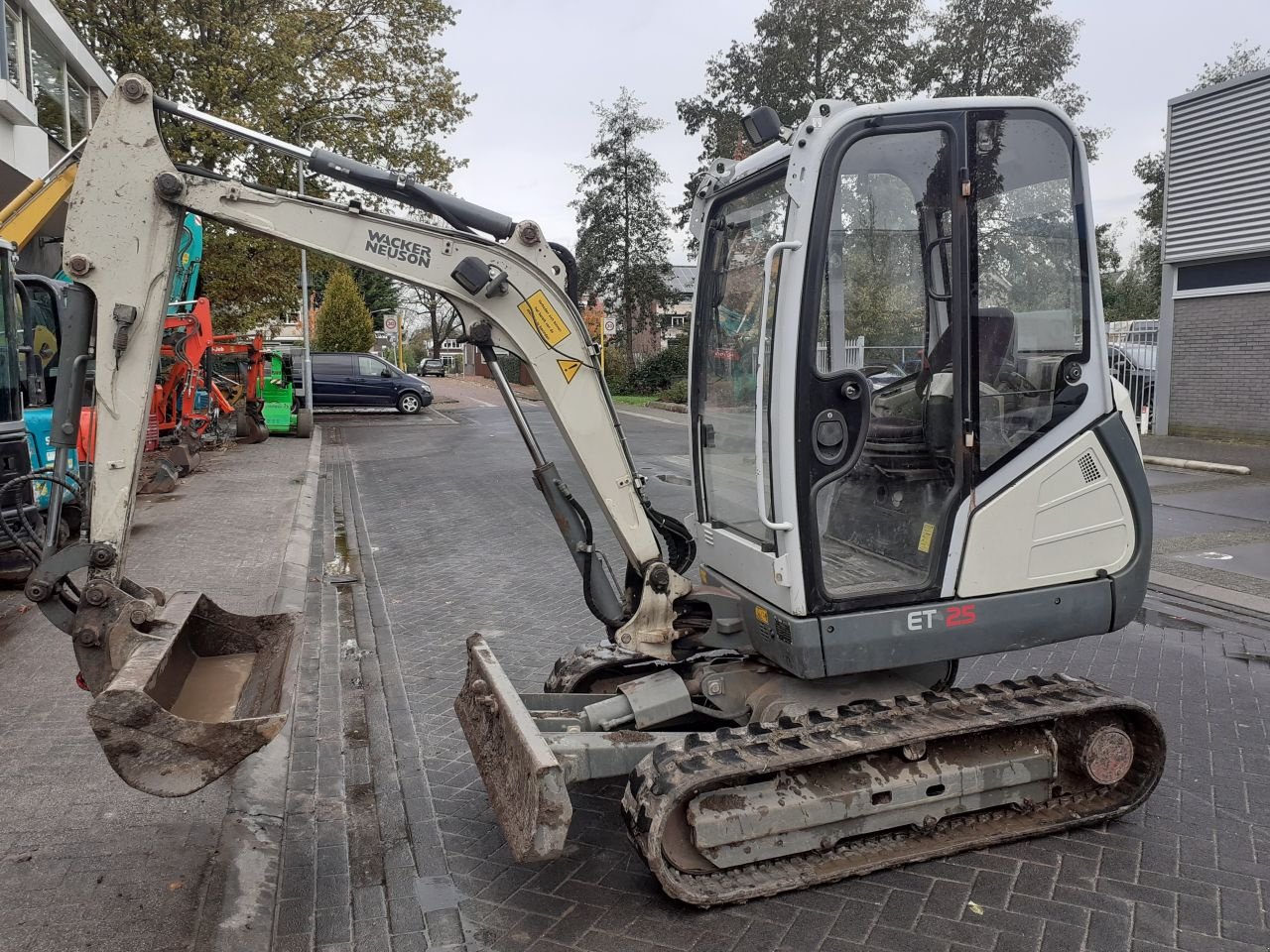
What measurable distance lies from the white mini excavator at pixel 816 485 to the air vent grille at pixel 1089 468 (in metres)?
0.02

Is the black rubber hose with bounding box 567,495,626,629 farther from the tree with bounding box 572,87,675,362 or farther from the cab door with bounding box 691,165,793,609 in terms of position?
the tree with bounding box 572,87,675,362

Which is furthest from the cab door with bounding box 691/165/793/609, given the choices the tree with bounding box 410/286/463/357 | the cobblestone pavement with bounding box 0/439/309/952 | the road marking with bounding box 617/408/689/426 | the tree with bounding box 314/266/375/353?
the tree with bounding box 410/286/463/357

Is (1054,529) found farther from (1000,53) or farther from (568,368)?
(1000,53)

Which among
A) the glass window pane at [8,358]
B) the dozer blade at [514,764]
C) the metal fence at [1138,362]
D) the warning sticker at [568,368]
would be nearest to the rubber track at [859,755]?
the dozer blade at [514,764]

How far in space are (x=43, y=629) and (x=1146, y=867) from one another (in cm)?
745

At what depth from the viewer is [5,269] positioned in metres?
8.29

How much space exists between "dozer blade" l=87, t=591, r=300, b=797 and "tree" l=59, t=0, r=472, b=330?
15965 millimetres

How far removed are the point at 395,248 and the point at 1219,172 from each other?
1808 centimetres

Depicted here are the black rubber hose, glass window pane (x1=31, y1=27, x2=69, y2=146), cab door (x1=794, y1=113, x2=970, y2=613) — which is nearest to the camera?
cab door (x1=794, y1=113, x2=970, y2=613)

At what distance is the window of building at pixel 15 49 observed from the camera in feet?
49.8

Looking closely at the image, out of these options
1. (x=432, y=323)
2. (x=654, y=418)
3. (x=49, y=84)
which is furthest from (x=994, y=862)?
(x=432, y=323)

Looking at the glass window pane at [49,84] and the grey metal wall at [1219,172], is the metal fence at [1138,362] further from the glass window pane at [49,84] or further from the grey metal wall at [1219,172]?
the glass window pane at [49,84]

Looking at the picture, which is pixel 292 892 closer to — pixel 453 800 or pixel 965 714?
pixel 453 800

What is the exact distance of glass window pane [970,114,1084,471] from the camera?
3.98m
